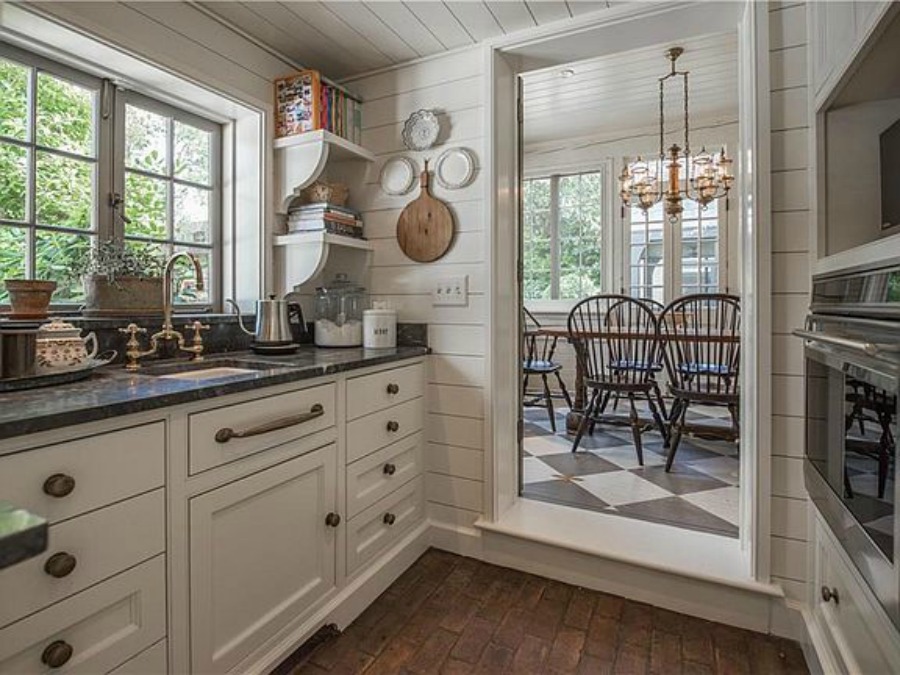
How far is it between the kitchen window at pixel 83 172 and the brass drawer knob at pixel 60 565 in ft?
3.22

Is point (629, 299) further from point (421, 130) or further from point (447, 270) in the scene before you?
point (421, 130)

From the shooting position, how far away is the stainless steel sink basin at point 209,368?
Answer: 153cm

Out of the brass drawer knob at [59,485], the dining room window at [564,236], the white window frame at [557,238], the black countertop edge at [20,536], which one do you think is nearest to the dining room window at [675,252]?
the white window frame at [557,238]

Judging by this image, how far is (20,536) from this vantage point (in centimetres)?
34

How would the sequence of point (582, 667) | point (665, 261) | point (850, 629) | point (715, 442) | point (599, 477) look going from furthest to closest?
1. point (665, 261)
2. point (715, 442)
3. point (599, 477)
4. point (582, 667)
5. point (850, 629)

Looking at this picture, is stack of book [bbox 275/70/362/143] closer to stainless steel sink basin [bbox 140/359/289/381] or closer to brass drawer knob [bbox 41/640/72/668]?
stainless steel sink basin [bbox 140/359/289/381]

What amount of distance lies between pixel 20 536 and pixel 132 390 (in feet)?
2.77

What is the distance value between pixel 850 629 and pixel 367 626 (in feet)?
4.20

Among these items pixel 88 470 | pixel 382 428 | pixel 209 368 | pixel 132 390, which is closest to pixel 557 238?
pixel 382 428

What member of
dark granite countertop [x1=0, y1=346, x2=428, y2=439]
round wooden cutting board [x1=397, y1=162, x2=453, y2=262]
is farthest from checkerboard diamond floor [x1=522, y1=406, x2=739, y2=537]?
dark granite countertop [x1=0, y1=346, x2=428, y2=439]

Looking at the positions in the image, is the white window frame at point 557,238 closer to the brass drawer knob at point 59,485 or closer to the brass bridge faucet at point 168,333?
the brass bridge faucet at point 168,333

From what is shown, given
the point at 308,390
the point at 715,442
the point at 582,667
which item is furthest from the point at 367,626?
the point at 715,442

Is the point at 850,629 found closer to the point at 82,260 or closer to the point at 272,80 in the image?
the point at 82,260

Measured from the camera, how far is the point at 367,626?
5.24 ft
